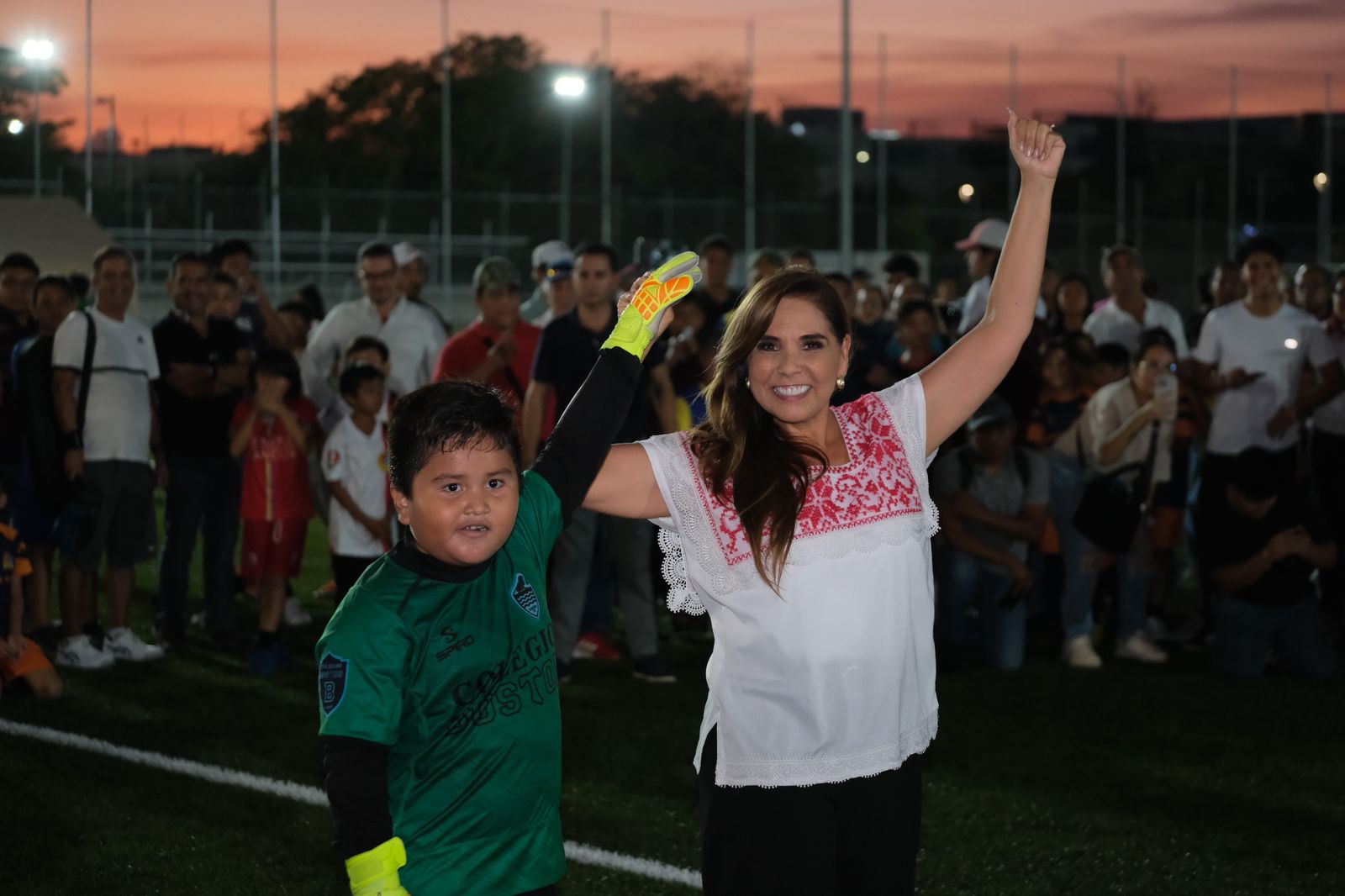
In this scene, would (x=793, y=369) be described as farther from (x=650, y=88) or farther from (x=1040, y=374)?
(x=650, y=88)

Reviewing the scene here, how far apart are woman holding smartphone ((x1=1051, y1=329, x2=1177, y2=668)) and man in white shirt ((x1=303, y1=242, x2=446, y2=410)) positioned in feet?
11.9

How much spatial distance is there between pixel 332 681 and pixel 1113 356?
7.80 metres

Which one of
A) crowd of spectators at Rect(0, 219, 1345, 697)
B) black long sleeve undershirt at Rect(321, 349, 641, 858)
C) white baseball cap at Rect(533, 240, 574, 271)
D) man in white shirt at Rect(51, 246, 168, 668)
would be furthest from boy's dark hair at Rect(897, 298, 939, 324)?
black long sleeve undershirt at Rect(321, 349, 641, 858)

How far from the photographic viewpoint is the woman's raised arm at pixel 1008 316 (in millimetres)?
3479

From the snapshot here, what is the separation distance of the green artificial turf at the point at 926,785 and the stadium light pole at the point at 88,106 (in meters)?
19.0

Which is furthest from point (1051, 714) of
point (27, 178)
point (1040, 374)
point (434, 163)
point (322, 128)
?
point (434, 163)

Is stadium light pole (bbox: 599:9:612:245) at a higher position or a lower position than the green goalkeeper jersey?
higher

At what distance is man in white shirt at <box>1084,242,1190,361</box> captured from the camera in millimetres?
10938

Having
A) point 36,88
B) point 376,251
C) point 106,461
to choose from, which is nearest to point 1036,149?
point 106,461

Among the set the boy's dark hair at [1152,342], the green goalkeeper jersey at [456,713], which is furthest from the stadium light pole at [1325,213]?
the green goalkeeper jersey at [456,713]

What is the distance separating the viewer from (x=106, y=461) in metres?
8.60

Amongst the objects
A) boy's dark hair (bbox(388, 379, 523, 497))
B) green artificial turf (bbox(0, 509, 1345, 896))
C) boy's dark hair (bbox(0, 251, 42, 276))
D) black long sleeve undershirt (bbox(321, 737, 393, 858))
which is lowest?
green artificial turf (bbox(0, 509, 1345, 896))

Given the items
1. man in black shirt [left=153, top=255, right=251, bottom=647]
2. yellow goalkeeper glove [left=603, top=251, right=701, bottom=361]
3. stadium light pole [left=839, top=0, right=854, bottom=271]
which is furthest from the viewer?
stadium light pole [left=839, top=0, right=854, bottom=271]

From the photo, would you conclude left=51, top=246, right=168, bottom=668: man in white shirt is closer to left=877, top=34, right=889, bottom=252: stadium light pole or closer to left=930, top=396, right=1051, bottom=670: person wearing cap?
left=930, top=396, right=1051, bottom=670: person wearing cap
